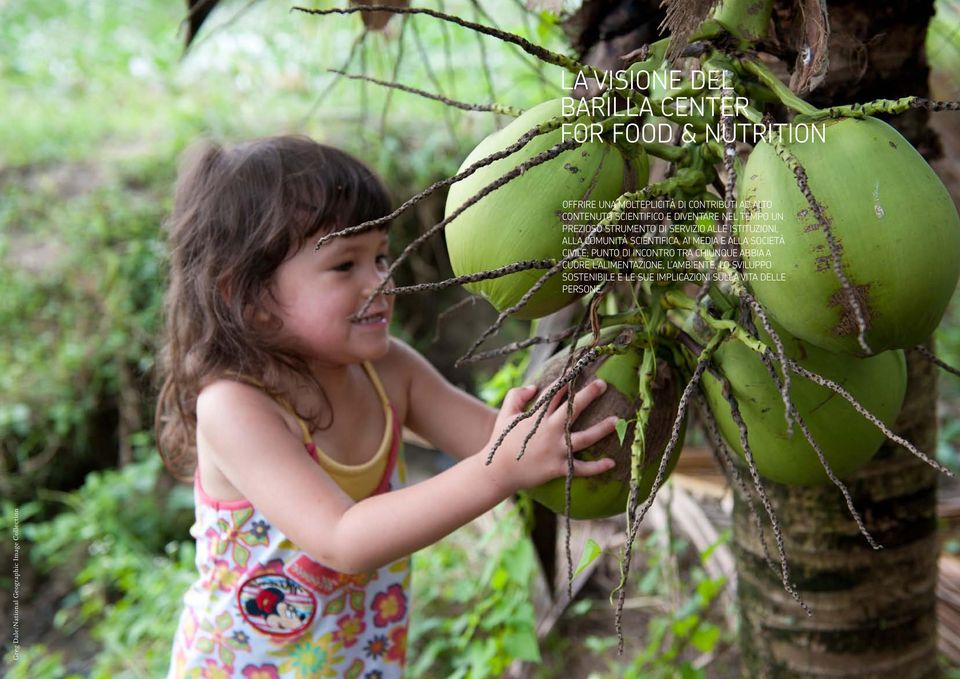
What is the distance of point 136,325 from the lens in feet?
13.0

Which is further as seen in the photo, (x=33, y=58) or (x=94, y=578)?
(x=33, y=58)

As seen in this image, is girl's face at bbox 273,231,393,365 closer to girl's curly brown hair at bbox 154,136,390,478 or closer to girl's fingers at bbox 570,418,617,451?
girl's curly brown hair at bbox 154,136,390,478

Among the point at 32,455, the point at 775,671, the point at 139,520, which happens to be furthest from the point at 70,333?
the point at 775,671

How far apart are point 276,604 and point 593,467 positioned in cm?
79

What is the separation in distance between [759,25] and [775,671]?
3.22 feet

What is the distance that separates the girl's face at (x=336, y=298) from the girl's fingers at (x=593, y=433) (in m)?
0.51

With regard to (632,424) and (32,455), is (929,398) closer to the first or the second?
(632,424)

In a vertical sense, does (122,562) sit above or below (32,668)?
above

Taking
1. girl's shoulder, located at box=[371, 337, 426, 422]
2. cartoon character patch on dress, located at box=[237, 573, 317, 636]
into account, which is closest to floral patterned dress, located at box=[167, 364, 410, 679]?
cartoon character patch on dress, located at box=[237, 573, 317, 636]

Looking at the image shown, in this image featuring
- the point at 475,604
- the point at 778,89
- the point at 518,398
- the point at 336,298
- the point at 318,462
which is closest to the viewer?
the point at 778,89

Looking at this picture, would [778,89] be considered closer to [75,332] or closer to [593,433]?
[593,433]

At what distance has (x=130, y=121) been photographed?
513cm

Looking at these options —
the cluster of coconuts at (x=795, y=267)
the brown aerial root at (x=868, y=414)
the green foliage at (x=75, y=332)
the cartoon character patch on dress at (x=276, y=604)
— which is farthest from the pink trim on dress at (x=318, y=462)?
the green foliage at (x=75, y=332)

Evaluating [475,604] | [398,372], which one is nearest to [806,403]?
[398,372]
